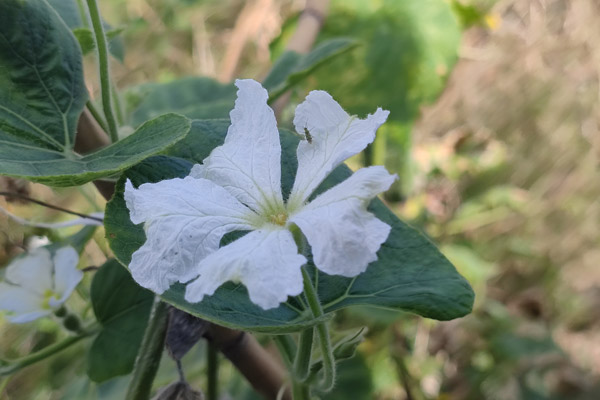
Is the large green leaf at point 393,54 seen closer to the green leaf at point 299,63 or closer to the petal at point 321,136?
the green leaf at point 299,63

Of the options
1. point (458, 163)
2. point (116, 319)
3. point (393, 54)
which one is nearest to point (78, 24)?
point (116, 319)

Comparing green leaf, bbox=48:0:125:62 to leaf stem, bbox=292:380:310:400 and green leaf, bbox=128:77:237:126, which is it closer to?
green leaf, bbox=128:77:237:126

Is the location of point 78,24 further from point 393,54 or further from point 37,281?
point 393,54

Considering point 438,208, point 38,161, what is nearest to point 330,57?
point 38,161

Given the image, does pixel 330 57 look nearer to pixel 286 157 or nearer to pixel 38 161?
pixel 286 157

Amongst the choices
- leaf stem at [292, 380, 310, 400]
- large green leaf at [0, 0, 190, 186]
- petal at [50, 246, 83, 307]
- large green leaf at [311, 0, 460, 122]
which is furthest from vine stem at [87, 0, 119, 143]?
large green leaf at [311, 0, 460, 122]
